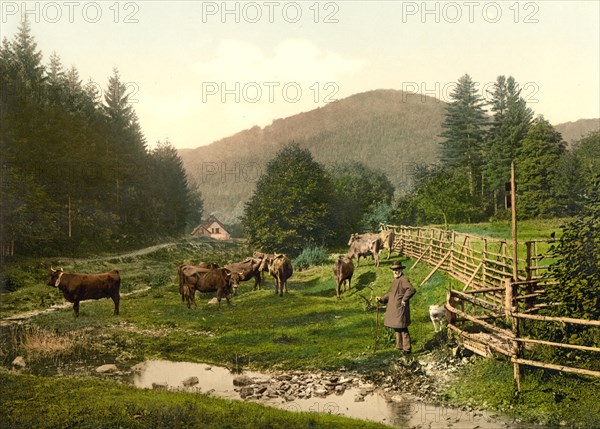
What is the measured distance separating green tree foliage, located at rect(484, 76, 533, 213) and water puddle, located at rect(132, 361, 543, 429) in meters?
39.2

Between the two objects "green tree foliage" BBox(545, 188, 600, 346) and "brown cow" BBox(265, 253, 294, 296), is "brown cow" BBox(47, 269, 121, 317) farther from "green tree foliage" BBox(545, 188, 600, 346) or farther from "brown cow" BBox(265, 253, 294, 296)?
"green tree foliage" BBox(545, 188, 600, 346)

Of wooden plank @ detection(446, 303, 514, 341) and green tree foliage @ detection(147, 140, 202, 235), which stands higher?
green tree foliage @ detection(147, 140, 202, 235)

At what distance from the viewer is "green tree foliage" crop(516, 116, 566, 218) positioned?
1485 inches

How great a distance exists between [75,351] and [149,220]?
1565 centimetres

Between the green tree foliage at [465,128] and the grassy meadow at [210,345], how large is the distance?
117 ft

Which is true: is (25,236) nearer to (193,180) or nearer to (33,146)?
(33,146)

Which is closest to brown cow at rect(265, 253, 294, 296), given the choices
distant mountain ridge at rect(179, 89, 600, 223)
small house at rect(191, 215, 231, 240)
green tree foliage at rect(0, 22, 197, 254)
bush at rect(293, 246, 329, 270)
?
distant mountain ridge at rect(179, 89, 600, 223)

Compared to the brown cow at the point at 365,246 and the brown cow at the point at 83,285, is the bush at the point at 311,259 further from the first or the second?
the brown cow at the point at 83,285

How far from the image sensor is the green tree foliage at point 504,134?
155ft

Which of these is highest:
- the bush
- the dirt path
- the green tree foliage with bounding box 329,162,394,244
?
the green tree foliage with bounding box 329,162,394,244

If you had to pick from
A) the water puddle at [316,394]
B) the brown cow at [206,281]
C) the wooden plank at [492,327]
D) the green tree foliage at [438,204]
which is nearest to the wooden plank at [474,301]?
the wooden plank at [492,327]

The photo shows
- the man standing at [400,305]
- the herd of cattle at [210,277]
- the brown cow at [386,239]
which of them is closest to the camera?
the man standing at [400,305]

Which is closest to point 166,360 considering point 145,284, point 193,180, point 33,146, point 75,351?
point 75,351

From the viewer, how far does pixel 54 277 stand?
60.8 ft
